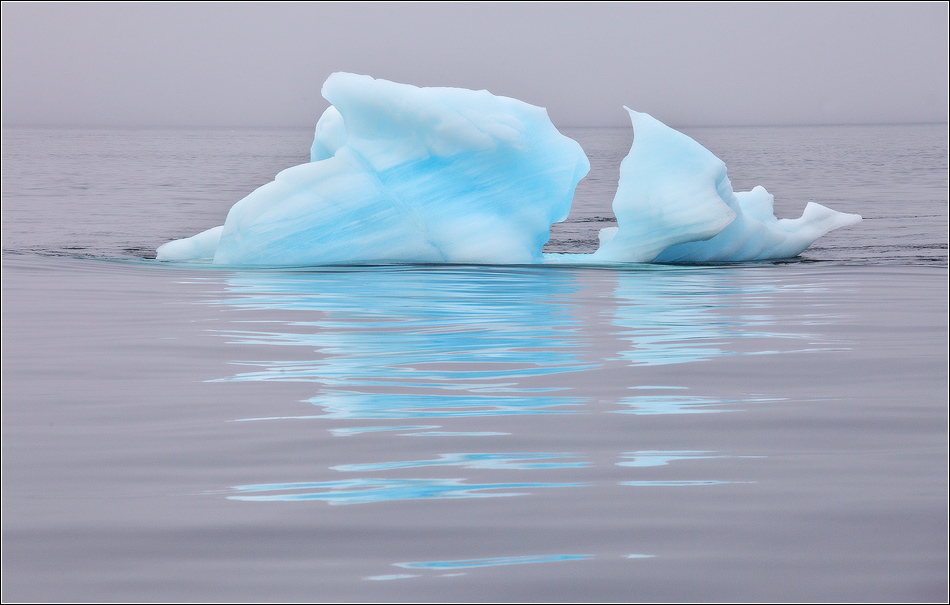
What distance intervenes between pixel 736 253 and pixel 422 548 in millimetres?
8308

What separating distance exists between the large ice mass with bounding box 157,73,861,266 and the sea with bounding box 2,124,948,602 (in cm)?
168

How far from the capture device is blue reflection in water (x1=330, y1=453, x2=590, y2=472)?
10.5 ft

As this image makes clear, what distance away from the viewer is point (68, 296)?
292 inches

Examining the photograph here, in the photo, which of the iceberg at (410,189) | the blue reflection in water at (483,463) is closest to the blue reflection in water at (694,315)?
the iceberg at (410,189)

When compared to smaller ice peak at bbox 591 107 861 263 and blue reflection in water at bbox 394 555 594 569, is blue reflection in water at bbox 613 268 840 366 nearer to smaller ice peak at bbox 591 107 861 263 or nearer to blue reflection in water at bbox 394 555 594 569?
smaller ice peak at bbox 591 107 861 263

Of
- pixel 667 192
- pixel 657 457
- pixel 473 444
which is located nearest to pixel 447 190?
pixel 667 192

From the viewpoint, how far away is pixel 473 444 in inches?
135

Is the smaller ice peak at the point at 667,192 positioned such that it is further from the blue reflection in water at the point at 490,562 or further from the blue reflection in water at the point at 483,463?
the blue reflection in water at the point at 490,562

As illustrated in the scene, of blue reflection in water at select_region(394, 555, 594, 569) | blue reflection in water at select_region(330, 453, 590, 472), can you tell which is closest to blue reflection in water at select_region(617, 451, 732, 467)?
blue reflection in water at select_region(330, 453, 590, 472)

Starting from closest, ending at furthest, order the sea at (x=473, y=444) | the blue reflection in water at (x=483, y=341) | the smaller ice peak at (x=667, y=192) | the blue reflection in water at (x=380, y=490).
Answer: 1. the sea at (x=473, y=444)
2. the blue reflection in water at (x=380, y=490)
3. the blue reflection in water at (x=483, y=341)
4. the smaller ice peak at (x=667, y=192)

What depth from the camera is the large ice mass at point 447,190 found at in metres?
9.27

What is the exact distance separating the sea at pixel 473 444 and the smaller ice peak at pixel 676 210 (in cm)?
177

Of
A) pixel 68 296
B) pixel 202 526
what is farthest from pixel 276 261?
pixel 202 526

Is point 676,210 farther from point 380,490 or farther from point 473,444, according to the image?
point 380,490
